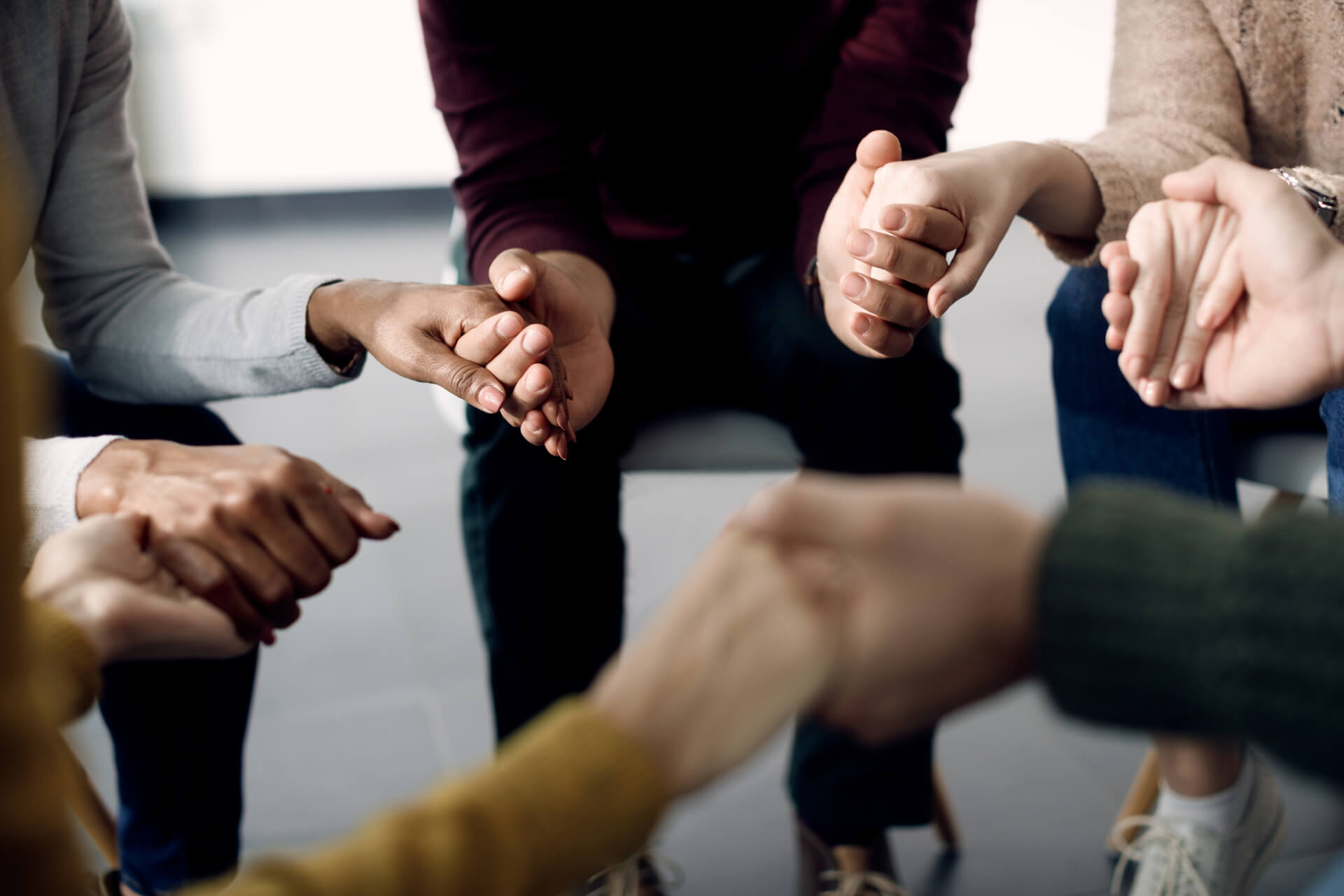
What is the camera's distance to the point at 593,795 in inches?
9.9

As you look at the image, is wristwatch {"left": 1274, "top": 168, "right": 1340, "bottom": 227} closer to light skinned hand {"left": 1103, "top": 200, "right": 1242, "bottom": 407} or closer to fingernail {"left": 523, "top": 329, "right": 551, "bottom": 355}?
light skinned hand {"left": 1103, "top": 200, "right": 1242, "bottom": 407}

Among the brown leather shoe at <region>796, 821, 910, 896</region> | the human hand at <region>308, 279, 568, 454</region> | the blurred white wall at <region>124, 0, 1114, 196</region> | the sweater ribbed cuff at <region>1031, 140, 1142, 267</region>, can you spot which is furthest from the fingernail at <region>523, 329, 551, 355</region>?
the blurred white wall at <region>124, 0, 1114, 196</region>

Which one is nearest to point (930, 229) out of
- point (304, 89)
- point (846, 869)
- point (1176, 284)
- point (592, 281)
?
point (1176, 284)

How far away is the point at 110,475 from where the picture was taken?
1.64 ft

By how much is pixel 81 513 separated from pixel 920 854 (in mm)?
687

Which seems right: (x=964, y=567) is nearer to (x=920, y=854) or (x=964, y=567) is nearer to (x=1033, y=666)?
(x=1033, y=666)

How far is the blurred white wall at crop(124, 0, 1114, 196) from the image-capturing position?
2.82 metres

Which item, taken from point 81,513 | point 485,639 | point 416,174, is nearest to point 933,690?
point 81,513

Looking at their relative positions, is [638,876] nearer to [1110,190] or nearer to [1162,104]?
[1110,190]

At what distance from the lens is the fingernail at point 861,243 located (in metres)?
0.54

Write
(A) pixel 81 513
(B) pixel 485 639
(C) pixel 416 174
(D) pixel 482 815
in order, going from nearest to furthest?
(D) pixel 482 815 → (A) pixel 81 513 → (B) pixel 485 639 → (C) pixel 416 174

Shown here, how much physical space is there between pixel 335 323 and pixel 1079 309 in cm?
51

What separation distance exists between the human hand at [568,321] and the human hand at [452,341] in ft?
0.03

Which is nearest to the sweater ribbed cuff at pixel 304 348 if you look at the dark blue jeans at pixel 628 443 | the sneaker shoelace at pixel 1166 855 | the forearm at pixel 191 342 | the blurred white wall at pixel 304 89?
the forearm at pixel 191 342
